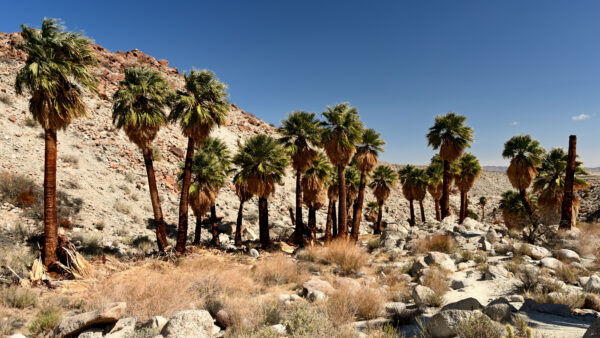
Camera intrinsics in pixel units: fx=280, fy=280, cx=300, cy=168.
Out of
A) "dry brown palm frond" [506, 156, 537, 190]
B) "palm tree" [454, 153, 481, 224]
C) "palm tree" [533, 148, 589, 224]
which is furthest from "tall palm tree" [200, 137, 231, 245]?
"palm tree" [454, 153, 481, 224]

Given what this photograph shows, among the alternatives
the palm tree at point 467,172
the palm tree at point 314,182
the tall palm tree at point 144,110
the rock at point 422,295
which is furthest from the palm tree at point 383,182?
the rock at point 422,295

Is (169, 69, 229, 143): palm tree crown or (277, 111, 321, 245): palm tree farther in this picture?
(277, 111, 321, 245): palm tree

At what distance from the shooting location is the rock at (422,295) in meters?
7.69

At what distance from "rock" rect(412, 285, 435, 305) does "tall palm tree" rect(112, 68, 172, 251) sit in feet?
48.7

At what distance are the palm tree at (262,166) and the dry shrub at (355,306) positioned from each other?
14.8 meters

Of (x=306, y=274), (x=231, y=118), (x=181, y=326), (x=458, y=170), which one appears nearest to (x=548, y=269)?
(x=306, y=274)

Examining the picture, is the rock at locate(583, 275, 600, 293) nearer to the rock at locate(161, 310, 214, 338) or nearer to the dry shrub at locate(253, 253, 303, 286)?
the dry shrub at locate(253, 253, 303, 286)

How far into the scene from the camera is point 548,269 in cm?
981

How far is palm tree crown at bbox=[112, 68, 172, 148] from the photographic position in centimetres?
1633

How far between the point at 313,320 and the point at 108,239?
18899 millimetres

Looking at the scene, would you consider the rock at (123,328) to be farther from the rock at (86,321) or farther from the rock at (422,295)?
the rock at (422,295)

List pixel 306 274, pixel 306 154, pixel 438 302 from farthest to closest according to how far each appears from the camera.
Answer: pixel 306 154 < pixel 306 274 < pixel 438 302

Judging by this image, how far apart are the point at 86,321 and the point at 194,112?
13.3 m

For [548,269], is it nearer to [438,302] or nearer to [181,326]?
[438,302]
